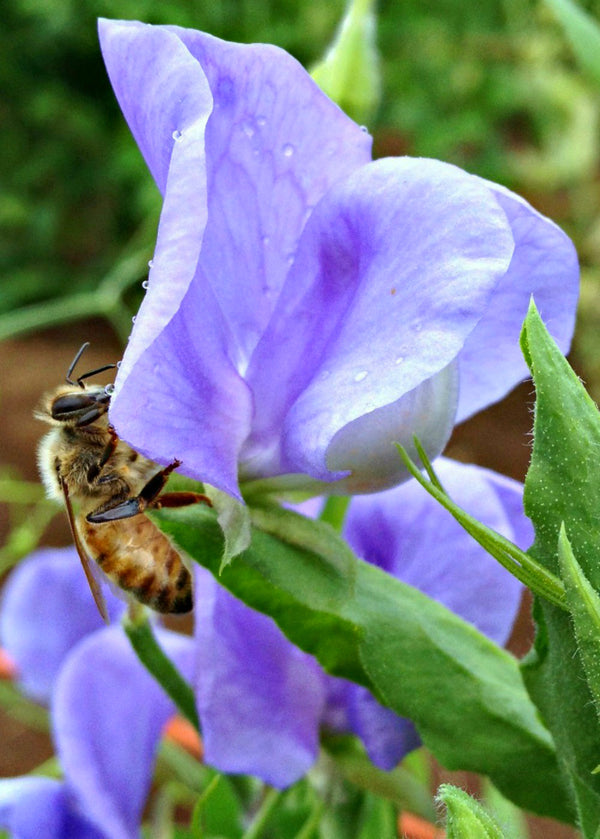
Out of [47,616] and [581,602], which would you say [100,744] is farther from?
[581,602]

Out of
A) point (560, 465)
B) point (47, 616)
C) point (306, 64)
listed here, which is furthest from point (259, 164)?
point (306, 64)

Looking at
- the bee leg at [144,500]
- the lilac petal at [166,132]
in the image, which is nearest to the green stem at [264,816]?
the bee leg at [144,500]

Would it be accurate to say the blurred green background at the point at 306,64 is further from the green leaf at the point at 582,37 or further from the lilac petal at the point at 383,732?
the lilac petal at the point at 383,732

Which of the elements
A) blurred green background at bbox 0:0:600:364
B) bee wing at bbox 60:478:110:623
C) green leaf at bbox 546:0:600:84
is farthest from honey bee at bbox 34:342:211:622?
blurred green background at bbox 0:0:600:364

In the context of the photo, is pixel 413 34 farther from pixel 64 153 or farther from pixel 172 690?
pixel 172 690

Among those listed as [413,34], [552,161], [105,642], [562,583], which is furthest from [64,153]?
[562,583]

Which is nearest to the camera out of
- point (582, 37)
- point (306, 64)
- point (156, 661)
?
point (156, 661)
